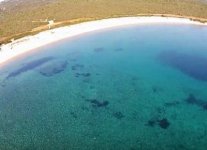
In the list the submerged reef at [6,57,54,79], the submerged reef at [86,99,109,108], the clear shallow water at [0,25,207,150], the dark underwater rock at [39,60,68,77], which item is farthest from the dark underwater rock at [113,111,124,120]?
the submerged reef at [6,57,54,79]

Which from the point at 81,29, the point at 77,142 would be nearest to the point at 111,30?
the point at 81,29

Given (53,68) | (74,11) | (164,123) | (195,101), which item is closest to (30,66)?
(53,68)

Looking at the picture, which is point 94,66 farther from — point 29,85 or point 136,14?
point 136,14

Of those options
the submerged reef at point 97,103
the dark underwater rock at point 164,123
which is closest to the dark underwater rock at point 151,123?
the dark underwater rock at point 164,123

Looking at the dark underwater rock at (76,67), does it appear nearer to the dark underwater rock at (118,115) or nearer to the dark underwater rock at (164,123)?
the dark underwater rock at (118,115)

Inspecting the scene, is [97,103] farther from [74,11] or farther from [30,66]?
[74,11]

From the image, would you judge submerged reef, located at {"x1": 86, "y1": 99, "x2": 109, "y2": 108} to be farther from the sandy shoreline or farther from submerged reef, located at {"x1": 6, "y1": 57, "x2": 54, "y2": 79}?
the sandy shoreline
